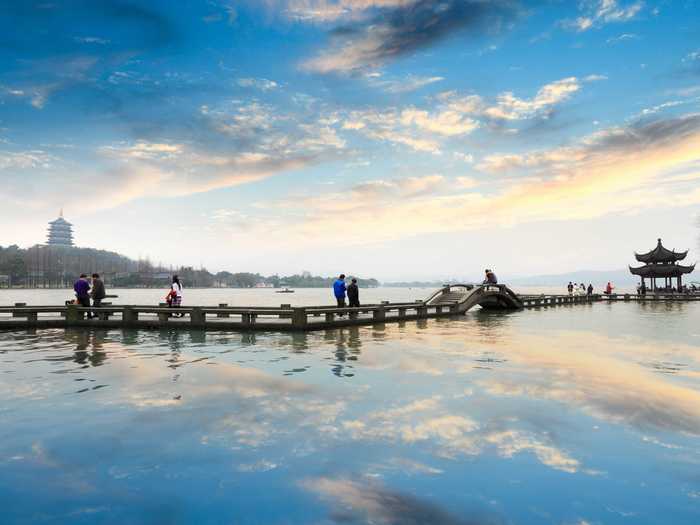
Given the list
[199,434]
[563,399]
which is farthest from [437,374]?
[199,434]

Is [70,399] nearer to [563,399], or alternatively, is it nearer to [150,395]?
[150,395]

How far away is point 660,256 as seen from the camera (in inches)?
2355

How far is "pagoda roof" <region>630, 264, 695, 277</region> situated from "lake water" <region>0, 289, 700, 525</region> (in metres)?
57.6

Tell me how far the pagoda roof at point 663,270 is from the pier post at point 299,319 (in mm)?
58854

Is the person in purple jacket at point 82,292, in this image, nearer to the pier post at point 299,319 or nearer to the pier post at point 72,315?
the pier post at point 72,315

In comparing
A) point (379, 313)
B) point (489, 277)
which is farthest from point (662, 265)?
point (379, 313)

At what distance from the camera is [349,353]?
12828mm

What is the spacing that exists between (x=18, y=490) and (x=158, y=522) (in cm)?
171

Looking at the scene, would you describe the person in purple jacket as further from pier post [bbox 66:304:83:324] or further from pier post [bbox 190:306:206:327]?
pier post [bbox 190:306:206:327]

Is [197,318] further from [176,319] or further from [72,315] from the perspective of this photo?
[72,315]

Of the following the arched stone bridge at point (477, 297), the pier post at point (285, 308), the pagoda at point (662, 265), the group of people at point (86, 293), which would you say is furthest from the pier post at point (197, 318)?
the pagoda at point (662, 265)

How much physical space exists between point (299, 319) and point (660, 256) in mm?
60277

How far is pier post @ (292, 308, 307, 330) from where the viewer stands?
704 inches

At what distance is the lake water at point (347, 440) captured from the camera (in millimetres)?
4293
